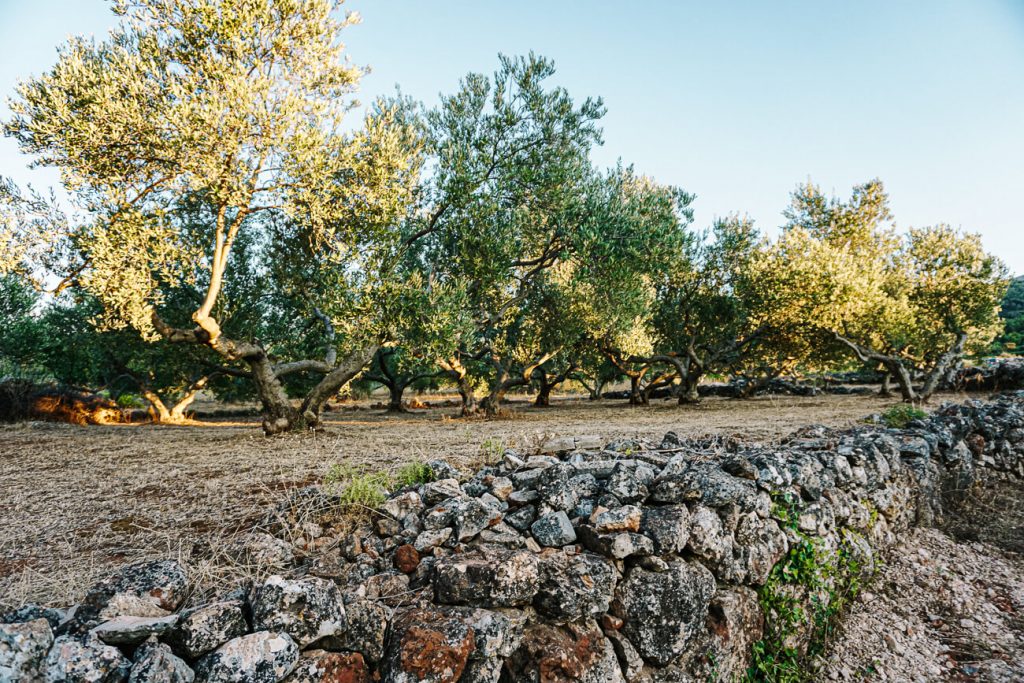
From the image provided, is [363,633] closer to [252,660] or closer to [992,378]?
[252,660]

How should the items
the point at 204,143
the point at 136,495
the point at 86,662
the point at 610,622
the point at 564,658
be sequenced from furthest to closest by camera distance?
the point at 204,143 < the point at 136,495 < the point at 610,622 < the point at 564,658 < the point at 86,662

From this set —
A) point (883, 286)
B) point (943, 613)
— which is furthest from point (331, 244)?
point (883, 286)

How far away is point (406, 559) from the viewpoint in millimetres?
3615

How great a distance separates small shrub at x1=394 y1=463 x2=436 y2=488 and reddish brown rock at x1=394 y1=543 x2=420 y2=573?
1050mm

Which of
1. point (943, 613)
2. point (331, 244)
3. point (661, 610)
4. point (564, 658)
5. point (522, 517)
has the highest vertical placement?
point (331, 244)

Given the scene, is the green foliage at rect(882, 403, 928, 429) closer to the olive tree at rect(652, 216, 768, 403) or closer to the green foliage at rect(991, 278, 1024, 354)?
the olive tree at rect(652, 216, 768, 403)

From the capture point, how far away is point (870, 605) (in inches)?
204

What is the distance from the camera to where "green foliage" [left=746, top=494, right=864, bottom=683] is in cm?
414

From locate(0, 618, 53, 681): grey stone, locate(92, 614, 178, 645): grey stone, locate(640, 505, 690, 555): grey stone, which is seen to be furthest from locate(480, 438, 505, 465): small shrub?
locate(0, 618, 53, 681): grey stone

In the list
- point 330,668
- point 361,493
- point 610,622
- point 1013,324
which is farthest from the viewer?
point 1013,324

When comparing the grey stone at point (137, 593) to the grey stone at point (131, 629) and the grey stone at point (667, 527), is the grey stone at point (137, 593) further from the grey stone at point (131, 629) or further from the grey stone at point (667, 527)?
the grey stone at point (667, 527)

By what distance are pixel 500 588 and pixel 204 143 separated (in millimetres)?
10221

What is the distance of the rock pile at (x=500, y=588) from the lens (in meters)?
2.54

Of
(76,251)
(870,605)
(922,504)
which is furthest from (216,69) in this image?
(922,504)
